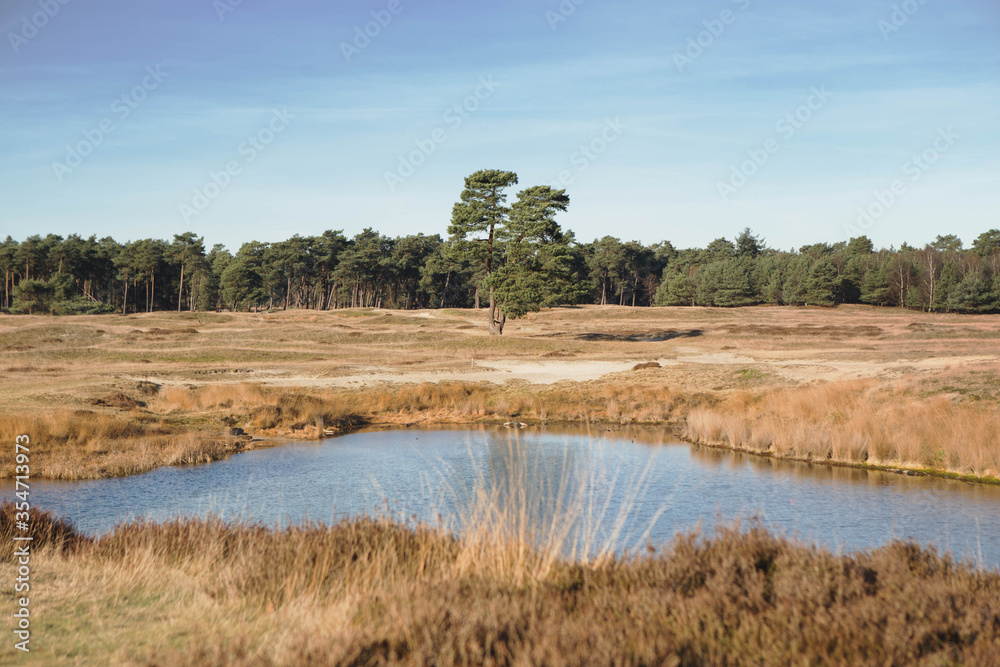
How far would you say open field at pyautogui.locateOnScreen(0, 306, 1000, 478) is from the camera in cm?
2119

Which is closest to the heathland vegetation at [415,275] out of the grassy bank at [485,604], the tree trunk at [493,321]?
the tree trunk at [493,321]

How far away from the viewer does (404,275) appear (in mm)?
140250

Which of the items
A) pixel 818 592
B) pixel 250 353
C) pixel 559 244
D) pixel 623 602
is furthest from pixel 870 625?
pixel 559 244

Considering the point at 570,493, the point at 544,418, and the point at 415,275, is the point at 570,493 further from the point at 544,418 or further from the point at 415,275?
the point at 415,275

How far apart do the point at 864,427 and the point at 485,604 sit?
18.5m

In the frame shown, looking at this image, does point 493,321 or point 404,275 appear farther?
point 404,275

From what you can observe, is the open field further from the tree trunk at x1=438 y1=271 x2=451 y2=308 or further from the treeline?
the tree trunk at x1=438 y1=271 x2=451 y2=308

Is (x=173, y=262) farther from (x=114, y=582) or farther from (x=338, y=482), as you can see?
(x=114, y=582)

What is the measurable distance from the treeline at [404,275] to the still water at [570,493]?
3229 inches

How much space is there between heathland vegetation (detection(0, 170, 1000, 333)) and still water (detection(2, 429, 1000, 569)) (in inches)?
3229

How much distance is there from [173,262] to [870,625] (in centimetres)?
13168

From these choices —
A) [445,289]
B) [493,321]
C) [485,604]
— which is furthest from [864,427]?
[445,289]

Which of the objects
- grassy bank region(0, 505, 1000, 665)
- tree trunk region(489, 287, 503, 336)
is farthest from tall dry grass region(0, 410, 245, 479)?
tree trunk region(489, 287, 503, 336)

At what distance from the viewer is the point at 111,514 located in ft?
49.6
